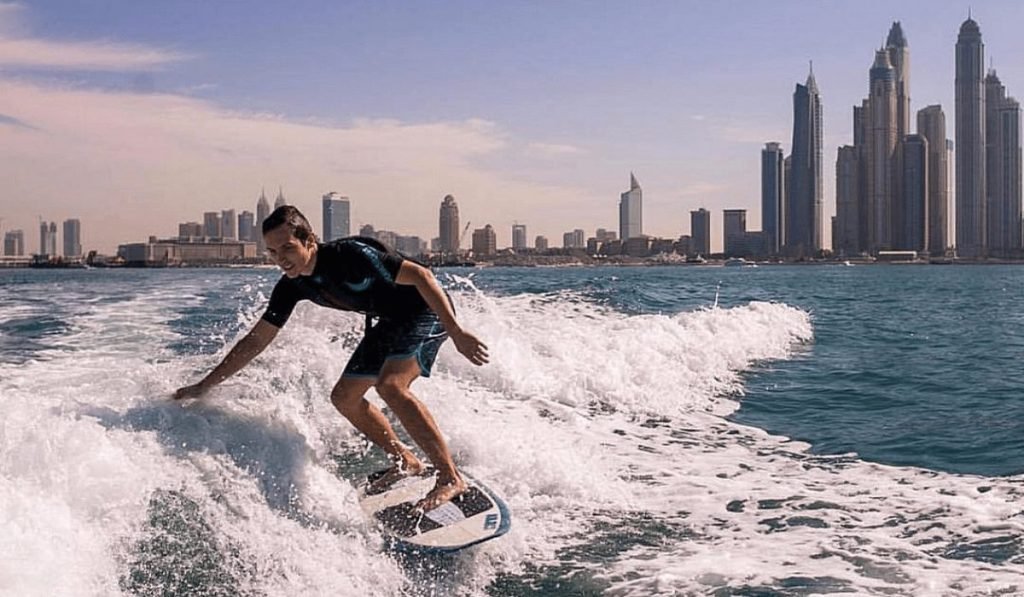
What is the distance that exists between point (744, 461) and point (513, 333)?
214 inches

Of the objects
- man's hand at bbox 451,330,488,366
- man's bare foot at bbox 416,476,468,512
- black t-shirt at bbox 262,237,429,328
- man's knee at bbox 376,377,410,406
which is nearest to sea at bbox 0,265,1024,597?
man's bare foot at bbox 416,476,468,512

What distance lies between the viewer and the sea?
4.45 meters

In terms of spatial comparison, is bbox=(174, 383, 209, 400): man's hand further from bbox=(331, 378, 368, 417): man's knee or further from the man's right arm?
bbox=(331, 378, 368, 417): man's knee

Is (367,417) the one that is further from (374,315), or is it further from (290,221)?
(290,221)

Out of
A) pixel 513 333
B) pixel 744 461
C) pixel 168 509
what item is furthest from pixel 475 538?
pixel 513 333

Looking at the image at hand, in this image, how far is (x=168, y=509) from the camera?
4727 mm

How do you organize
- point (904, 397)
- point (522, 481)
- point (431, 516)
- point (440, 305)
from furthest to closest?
1. point (904, 397)
2. point (522, 481)
3. point (431, 516)
4. point (440, 305)

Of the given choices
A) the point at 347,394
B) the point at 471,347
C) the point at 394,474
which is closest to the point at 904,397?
the point at 394,474

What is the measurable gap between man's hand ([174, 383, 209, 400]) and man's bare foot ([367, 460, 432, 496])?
4.05ft

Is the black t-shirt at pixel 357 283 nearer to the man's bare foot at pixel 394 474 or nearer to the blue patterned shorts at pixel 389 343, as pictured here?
the blue patterned shorts at pixel 389 343

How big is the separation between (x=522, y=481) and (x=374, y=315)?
6.32 feet

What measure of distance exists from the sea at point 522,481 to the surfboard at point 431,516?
4.0 inches

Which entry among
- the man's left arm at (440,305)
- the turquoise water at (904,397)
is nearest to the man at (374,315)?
the man's left arm at (440,305)

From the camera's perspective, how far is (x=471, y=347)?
4801 mm
